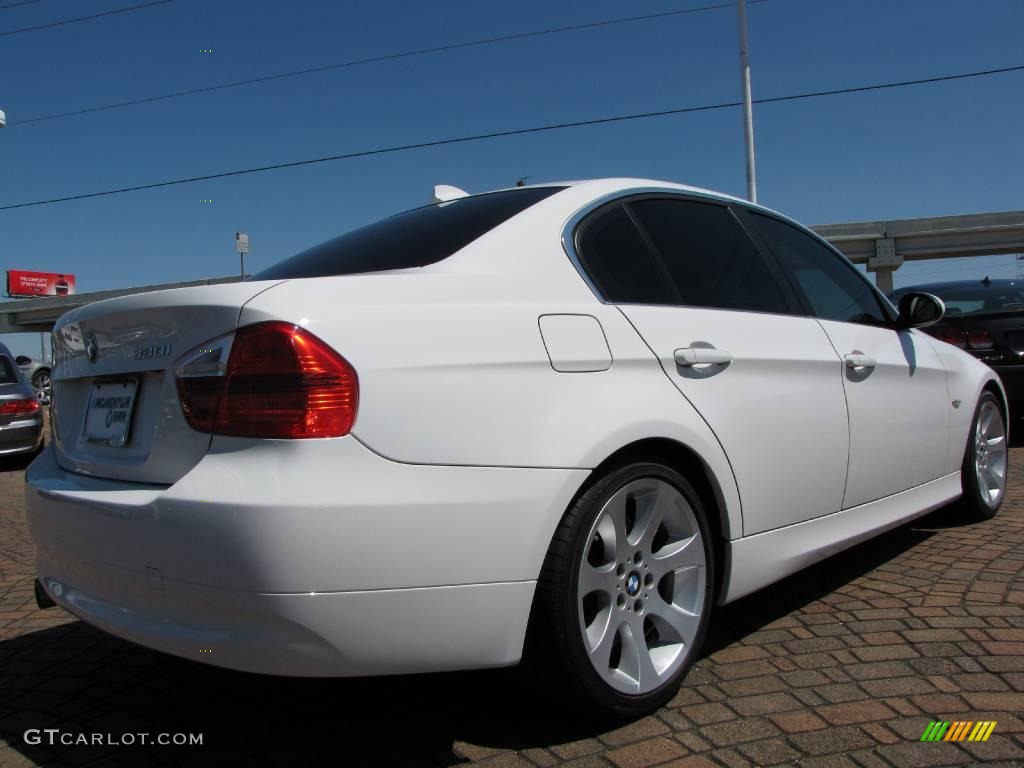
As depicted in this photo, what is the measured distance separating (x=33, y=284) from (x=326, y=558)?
110693 millimetres

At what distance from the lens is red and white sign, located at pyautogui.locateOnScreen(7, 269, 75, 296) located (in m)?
95.5

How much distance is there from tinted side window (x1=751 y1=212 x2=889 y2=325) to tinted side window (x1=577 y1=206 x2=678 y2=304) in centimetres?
85

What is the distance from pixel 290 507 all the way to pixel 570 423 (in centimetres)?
72

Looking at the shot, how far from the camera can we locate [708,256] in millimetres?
2932

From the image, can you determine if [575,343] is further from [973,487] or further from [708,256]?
[973,487]

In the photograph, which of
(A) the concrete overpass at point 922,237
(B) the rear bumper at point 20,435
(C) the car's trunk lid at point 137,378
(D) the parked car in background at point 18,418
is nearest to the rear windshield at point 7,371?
(D) the parked car in background at point 18,418

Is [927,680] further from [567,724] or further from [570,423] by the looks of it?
[570,423]

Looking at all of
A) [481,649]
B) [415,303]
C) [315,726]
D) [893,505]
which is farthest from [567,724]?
[893,505]

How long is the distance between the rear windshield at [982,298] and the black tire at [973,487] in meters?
3.18

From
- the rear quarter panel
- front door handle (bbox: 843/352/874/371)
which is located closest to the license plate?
the rear quarter panel

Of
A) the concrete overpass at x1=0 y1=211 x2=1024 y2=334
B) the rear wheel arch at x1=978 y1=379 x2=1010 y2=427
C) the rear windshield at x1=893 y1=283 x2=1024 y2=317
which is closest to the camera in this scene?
the rear wheel arch at x1=978 y1=379 x2=1010 y2=427

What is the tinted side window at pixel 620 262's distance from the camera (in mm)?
2465

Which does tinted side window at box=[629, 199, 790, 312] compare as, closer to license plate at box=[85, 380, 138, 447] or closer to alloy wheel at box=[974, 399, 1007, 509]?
license plate at box=[85, 380, 138, 447]


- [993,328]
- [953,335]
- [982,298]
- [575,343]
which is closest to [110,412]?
[575,343]
